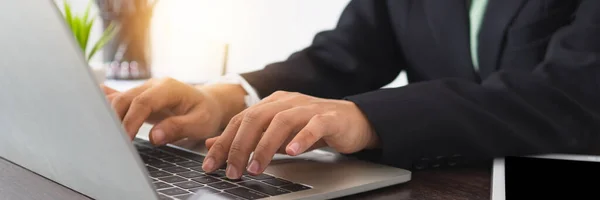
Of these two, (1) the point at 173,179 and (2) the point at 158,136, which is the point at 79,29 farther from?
(1) the point at 173,179

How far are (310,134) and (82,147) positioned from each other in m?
0.23

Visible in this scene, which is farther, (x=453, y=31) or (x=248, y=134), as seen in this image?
(x=453, y=31)

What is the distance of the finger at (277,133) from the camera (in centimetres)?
60

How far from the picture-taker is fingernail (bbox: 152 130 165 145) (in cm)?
77

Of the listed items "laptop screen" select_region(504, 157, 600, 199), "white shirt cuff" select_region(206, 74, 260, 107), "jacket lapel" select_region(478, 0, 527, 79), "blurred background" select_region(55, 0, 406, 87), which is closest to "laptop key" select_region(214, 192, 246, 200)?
"laptop screen" select_region(504, 157, 600, 199)

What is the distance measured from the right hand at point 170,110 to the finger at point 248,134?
0.54 ft

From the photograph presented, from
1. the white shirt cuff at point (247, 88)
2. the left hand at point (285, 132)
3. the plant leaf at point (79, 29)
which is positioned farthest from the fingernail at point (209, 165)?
the plant leaf at point (79, 29)

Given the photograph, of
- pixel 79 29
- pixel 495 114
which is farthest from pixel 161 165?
pixel 79 29

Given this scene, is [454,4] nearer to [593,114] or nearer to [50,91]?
[593,114]

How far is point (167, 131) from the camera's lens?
78 cm

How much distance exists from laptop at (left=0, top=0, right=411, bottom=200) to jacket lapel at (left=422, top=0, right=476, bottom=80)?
49 cm

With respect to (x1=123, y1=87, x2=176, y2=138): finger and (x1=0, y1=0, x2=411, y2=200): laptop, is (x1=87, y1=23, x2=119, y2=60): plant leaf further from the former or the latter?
(x1=0, y1=0, x2=411, y2=200): laptop

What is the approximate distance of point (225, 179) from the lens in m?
0.60

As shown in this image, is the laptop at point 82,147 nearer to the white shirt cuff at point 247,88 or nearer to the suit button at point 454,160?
the suit button at point 454,160
